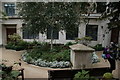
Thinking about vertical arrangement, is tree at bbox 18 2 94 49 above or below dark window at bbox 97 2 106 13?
above

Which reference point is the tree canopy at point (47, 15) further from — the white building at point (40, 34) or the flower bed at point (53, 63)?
the white building at point (40, 34)

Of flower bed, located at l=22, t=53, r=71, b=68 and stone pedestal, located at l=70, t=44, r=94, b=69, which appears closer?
stone pedestal, located at l=70, t=44, r=94, b=69

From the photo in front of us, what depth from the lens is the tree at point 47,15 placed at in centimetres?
905

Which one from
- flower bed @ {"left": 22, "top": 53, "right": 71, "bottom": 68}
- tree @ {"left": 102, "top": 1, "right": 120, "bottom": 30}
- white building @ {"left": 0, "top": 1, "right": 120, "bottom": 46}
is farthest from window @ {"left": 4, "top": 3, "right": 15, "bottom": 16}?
tree @ {"left": 102, "top": 1, "right": 120, "bottom": 30}

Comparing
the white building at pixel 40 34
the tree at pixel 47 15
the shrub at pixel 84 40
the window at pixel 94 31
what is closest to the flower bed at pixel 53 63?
the tree at pixel 47 15

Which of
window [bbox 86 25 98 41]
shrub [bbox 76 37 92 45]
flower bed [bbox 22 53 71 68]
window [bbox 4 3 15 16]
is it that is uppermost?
window [bbox 4 3 15 16]

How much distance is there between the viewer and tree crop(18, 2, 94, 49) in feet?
29.7

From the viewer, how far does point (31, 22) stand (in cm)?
937

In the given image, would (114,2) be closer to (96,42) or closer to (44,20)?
(44,20)

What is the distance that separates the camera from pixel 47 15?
29.7 ft

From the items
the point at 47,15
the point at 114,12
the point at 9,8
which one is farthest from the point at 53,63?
the point at 9,8

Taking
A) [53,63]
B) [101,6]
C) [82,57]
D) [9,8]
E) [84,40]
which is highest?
[9,8]

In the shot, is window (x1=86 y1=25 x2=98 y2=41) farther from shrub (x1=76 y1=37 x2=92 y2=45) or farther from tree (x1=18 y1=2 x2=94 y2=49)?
tree (x1=18 y1=2 x2=94 y2=49)

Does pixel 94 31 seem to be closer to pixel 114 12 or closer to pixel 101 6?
pixel 101 6
